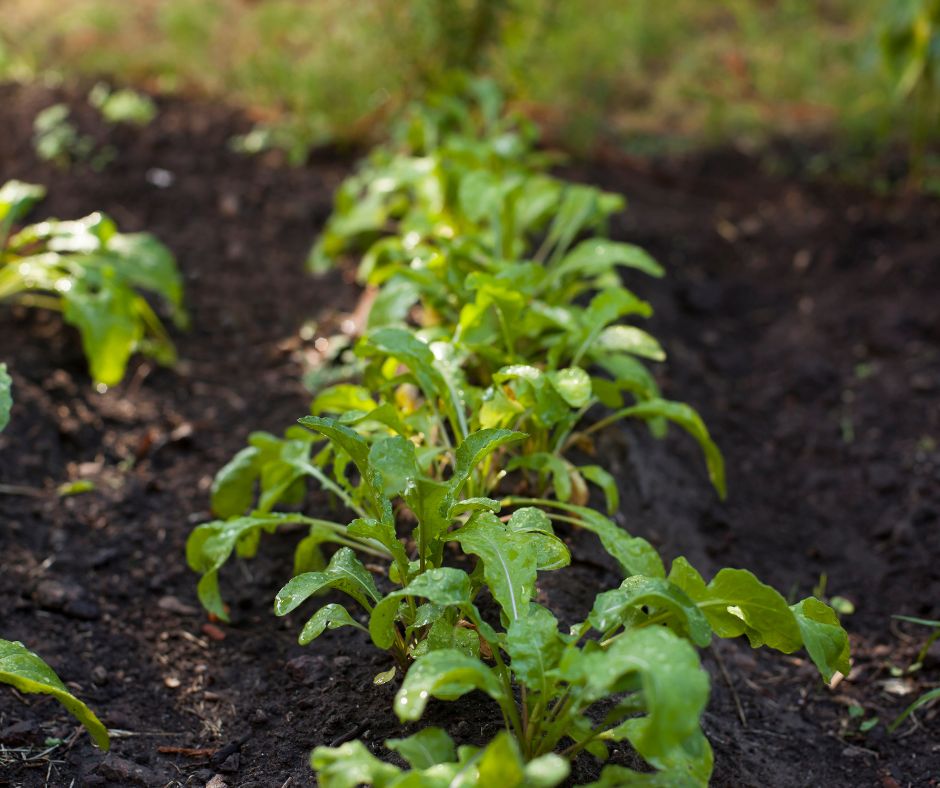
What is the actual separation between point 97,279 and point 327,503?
1.19 meters

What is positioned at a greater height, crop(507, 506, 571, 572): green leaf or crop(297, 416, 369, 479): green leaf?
crop(297, 416, 369, 479): green leaf

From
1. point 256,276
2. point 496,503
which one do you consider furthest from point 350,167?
point 496,503

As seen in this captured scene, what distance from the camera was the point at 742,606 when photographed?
188 centimetres

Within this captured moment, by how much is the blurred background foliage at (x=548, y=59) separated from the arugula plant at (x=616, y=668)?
3.67m

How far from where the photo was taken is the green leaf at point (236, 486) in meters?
2.61

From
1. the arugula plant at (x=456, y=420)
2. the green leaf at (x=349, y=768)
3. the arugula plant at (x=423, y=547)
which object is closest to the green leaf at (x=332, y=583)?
the arugula plant at (x=423, y=547)

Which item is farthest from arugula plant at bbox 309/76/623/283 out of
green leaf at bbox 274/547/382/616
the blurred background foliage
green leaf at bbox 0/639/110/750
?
green leaf at bbox 0/639/110/750

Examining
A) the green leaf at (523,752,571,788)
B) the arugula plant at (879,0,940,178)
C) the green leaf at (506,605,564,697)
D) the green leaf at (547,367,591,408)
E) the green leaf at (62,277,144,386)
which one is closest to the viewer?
the green leaf at (523,752,571,788)

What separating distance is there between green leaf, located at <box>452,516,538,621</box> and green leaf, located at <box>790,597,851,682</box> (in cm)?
47

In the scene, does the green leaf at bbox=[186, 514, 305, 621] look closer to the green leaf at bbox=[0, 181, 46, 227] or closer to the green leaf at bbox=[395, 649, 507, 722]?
the green leaf at bbox=[395, 649, 507, 722]

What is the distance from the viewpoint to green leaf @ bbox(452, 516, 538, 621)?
5.98ft

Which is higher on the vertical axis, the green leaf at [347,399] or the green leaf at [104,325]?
the green leaf at [347,399]

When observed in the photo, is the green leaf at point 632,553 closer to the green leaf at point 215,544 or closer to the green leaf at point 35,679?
the green leaf at point 215,544

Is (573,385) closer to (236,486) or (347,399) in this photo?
(347,399)
